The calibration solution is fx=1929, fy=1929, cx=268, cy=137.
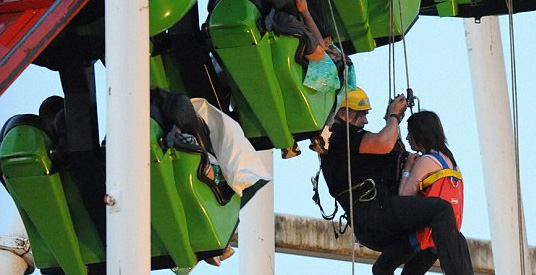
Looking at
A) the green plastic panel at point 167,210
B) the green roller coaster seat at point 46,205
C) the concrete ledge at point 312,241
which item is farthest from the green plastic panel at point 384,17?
the concrete ledge at point 312,241

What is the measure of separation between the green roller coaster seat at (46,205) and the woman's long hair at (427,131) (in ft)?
7.01

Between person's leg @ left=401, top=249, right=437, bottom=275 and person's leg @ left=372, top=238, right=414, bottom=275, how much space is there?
49 millimetres

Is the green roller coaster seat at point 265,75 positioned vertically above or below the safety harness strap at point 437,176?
above

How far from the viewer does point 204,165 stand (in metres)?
10.9

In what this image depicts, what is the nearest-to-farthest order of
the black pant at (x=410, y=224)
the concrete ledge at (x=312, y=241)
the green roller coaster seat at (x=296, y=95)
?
the green roller coaster seat at (x=296, y=95)
the black pant at (x=410, y=224)
the concrete ledge at (x=312, y=241)

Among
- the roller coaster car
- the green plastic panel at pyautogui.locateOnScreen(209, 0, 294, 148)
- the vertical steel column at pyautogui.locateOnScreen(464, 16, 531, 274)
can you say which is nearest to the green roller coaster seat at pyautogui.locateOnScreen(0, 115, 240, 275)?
the roller coaster car

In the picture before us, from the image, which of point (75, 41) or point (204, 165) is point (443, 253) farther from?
point (75, 41)

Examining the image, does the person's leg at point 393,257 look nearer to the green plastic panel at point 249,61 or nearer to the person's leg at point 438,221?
the person's leg at point 438,221

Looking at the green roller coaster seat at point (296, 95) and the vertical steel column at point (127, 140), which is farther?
the green roller coaster seat at point (296, 95)

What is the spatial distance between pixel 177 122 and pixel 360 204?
1705 millimetres

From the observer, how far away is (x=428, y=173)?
1195 cm

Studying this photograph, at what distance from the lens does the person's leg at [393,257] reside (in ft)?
39.8

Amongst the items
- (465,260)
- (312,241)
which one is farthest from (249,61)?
(312,241)

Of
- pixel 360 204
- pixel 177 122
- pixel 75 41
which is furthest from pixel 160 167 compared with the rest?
pixel 360 204
